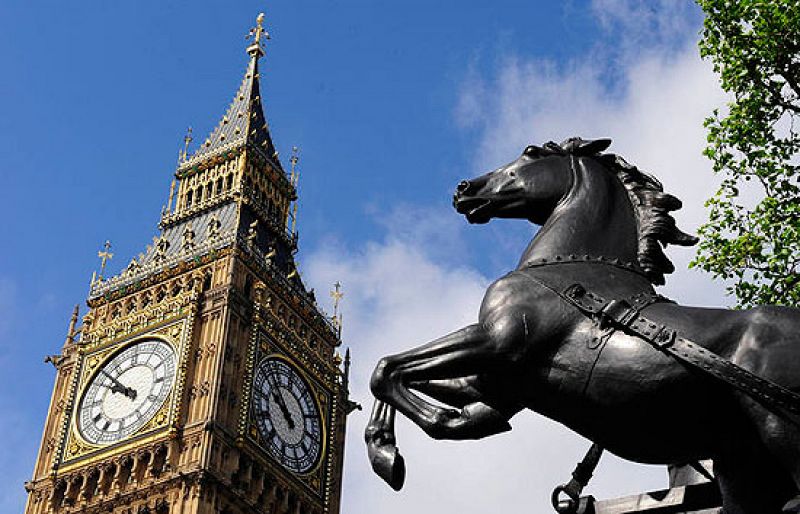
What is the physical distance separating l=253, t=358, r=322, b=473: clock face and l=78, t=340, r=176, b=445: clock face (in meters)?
3.68

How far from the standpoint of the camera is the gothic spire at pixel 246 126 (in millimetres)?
57969

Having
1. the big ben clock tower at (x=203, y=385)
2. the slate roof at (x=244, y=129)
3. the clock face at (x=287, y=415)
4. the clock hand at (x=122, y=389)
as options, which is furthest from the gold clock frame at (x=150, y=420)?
the slate roof at (x=244, y=129)

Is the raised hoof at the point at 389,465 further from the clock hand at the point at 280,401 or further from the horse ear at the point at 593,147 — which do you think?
the clock hand at the point at 280,401

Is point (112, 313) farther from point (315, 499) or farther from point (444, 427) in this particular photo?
point (444, 427)

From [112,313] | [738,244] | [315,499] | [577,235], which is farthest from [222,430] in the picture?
[577,235]

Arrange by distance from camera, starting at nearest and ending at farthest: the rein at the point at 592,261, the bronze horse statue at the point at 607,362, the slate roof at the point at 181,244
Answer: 1. the bronze horse statue at the point at 607,362
2. the rein at the point at 592,261
3. the slate roof at the point at 181,244

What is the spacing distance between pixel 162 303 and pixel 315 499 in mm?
10122

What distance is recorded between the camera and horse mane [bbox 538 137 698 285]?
6.70 meters

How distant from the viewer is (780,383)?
18.6ft

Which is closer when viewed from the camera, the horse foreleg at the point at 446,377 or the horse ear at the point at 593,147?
the horse foreleg at the point at 446,377

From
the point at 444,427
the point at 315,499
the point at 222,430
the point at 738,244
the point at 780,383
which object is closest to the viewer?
the point at 780,383

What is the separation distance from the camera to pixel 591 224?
6840 mm

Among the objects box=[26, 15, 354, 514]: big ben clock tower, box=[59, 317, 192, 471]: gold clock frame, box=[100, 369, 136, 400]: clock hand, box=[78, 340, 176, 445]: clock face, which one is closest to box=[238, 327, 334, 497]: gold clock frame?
box=[26, 15, 354, 514]: big ben clock tower

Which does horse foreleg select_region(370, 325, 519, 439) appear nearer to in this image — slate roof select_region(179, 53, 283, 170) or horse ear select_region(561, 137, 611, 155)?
horse ear select_region(561, 137, 611, 155)
